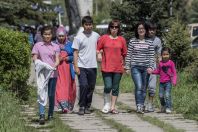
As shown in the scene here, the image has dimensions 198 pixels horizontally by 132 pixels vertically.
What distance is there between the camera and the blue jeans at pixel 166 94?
34.1 feet

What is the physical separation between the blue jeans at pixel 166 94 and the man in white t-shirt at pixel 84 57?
1.32m

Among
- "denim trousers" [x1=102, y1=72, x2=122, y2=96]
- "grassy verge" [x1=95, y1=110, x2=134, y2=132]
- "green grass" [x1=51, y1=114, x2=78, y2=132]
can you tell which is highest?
"denim trousers" [x1=102, y1=72, x2=122, y2=96]

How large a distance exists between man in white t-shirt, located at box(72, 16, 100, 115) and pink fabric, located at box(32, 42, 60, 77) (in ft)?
2.78

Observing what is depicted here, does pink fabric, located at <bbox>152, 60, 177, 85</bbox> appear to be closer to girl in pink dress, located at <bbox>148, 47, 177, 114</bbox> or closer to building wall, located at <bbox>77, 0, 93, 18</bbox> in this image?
girl in pink dress, located at <bbox>148, 47, 177, 114</bbox>

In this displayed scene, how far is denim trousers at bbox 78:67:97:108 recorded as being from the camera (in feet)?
33.1

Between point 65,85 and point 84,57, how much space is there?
80cm

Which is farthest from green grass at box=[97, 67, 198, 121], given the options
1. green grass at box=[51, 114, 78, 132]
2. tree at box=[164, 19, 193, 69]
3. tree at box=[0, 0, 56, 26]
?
tree at box=[0, 0, 56, 26]

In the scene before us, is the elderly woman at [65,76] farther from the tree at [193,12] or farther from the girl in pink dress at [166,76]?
the tree at [193,12]

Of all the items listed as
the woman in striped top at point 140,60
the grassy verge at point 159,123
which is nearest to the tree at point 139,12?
the woman in striped top at point 140,60

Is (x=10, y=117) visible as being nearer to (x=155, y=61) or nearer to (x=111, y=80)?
(x=111, y=80)

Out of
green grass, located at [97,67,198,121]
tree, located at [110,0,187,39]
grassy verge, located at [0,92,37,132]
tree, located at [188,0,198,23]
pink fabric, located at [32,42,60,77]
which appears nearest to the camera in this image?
grassy verge, located at [0,92,37,132]

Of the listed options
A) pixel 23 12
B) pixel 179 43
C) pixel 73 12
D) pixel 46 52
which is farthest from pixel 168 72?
pixel 23 12

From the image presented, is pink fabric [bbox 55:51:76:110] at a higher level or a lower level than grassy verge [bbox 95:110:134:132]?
higher

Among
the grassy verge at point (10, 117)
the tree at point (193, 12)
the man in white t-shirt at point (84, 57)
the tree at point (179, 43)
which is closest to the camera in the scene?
the grassy verge at point (10, 117)
